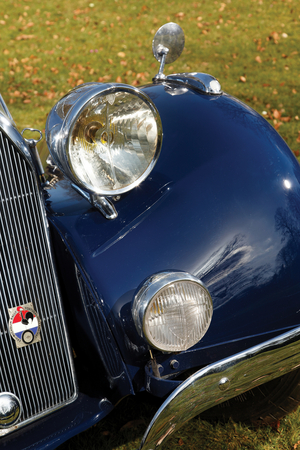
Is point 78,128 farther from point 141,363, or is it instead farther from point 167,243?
point 141,363

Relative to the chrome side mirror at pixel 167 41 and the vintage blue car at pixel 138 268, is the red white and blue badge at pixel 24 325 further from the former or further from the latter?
the chrome side mirror at pixel 167 41

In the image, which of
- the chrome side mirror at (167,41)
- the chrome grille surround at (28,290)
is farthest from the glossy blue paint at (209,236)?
the chrome side mirror at (167,41)

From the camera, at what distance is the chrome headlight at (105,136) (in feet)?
4.82

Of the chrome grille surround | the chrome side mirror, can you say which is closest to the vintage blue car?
the chrome grille surround

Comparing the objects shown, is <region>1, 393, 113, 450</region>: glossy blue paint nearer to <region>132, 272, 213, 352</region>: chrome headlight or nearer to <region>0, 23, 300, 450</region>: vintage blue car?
<region>0, 23, 300, 450</region>: vintage blue car

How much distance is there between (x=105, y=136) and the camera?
159 cm

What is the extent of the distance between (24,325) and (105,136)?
76 cm

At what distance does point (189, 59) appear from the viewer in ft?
20.1

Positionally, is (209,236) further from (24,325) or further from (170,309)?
(24,325)

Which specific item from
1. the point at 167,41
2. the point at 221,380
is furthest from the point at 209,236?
the point at 167,41

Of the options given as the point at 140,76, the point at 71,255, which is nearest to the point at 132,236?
the point at 71,255

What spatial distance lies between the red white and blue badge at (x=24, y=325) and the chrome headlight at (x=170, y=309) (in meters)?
0.46

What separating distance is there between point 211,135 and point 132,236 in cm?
57

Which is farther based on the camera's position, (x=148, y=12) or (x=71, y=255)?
(x=148, y=12)
